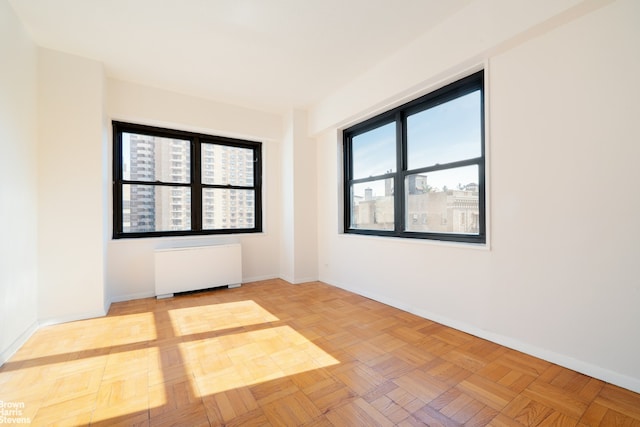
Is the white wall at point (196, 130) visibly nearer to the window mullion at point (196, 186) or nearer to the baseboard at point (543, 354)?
the window mullion at point (196, 186)

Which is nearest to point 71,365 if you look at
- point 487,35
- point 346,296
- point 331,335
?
point 331,335

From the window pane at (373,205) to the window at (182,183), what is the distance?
1.77 metres

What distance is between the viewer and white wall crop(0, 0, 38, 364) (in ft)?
7.24

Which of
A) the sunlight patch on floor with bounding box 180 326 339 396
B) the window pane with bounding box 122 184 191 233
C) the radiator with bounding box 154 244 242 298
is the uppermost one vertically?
the window pane with bounding box 122 184 191 233

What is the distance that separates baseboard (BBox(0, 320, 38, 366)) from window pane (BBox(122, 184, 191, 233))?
1448 millimetres

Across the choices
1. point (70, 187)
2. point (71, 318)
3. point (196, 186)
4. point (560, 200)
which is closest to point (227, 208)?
point (196, 186)

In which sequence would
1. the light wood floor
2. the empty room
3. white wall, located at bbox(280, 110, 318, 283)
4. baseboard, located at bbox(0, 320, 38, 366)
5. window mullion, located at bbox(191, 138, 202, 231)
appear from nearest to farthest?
the light wood floor, the empty room, baseboard, located at bbox(0, 320, 38, 366), window mullion, located at bbox(191, 138, 202, 231), white wall, located at bbox(280, 110, 318, 283)

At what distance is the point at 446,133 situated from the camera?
296 centimetres

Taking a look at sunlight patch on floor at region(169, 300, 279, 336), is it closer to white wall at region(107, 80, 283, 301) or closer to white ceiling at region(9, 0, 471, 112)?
white wall at region(107, 80, 283, 301)

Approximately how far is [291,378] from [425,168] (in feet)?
8.29

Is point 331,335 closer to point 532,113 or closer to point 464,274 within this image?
point 464,274

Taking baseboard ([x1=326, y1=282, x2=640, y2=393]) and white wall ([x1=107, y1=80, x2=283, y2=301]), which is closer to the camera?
baseboard ([x1=326, y1=282, x2=640, y2=393])

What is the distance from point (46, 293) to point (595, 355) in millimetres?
4888

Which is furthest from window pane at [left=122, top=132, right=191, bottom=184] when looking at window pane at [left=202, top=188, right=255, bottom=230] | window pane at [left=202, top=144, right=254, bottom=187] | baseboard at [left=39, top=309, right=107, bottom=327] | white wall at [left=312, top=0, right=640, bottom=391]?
white wall at [left=312, top=0, right=640, bottom=391]
